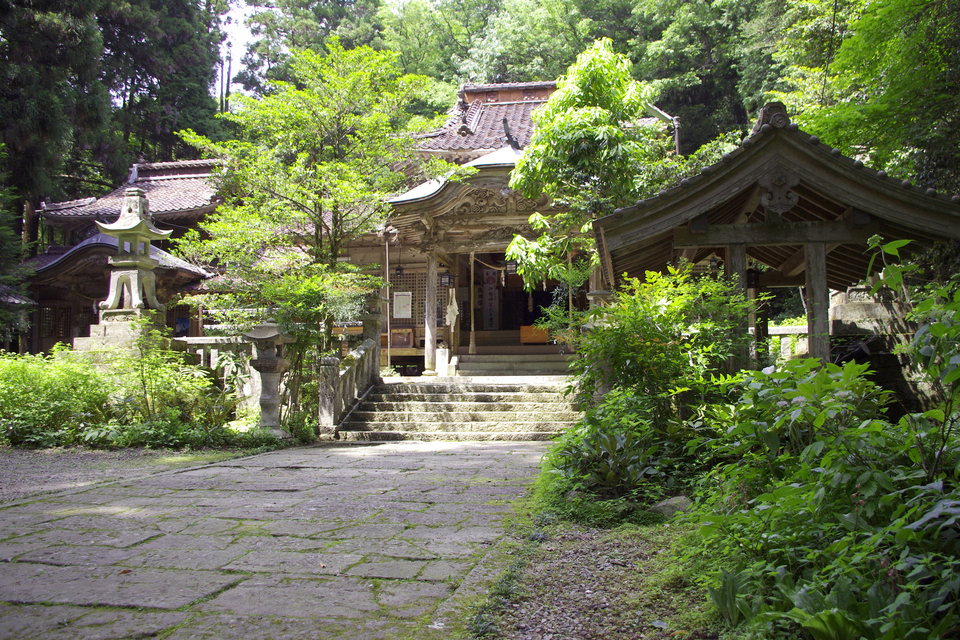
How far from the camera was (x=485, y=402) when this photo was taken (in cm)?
1038

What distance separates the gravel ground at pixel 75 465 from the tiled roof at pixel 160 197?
36.9ft

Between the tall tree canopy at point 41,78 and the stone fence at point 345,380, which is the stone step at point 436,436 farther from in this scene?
the tall tree canopy at point 41,78

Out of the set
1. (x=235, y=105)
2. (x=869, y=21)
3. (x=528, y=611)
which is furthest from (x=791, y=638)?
(x=235, y=105)

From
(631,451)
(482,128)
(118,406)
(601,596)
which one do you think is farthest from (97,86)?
(601,596)

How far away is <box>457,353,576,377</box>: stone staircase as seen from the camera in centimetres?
1359

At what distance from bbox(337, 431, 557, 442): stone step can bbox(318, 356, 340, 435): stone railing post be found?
0.21m

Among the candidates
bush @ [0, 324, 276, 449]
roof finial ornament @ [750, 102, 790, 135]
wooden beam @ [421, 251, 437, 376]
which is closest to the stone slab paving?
bush @ [0, 324, 276, 449]

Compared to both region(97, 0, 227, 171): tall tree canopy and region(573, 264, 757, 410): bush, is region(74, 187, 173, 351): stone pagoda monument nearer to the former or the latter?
region(573, 264, 757, 410): bush

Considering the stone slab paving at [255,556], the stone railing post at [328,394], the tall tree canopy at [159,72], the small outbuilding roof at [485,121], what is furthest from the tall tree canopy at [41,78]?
the stone slab paving at [255,556]

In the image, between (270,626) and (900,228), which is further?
(900,228)

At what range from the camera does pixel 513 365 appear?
13938mm

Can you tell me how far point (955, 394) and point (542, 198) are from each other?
37.1 ft

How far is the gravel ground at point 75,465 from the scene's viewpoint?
545 cm

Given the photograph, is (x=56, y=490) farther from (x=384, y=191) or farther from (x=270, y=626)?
(x=384, y=191)
